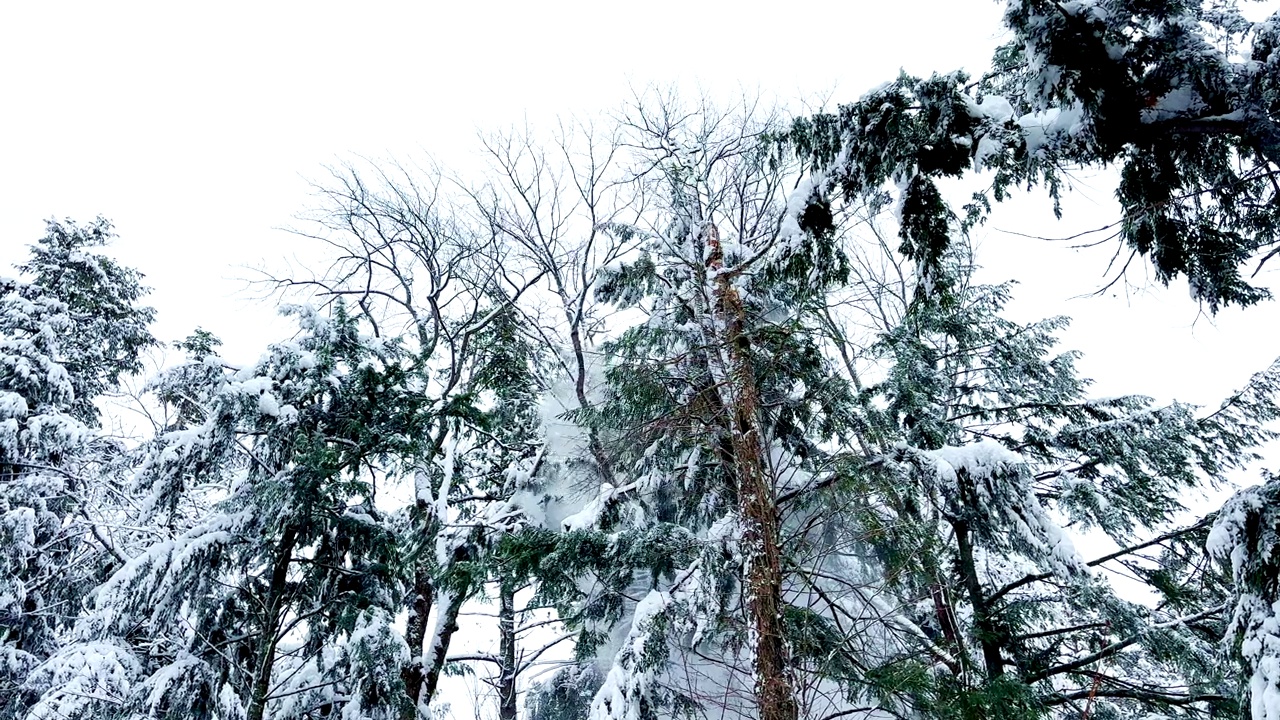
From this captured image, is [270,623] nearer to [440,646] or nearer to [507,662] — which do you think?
[440,646]

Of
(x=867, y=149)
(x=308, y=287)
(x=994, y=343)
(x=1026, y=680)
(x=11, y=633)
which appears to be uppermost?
(x=308, y=287)

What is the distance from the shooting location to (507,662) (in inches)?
406

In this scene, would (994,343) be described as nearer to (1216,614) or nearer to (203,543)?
(1216,614)

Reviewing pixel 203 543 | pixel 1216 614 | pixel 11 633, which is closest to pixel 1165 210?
pixel 1216 614

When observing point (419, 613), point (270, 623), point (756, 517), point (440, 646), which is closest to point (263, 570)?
point (270, 623)

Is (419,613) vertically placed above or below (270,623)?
above

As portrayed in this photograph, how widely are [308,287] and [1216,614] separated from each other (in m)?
12.1

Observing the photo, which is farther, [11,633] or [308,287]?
[308,287]

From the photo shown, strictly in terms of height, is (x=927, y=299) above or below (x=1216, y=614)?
above

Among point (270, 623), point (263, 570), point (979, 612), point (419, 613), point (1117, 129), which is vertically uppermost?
point (1117, 129)

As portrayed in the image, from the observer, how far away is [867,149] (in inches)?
163

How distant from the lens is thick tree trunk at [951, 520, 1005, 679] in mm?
6609

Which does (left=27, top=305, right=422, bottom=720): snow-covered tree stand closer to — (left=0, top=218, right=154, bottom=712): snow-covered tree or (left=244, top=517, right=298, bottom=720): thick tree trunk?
(left=244, top=517, right=298, bottom=720): thick tree trunk

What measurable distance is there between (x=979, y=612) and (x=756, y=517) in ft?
11.0
